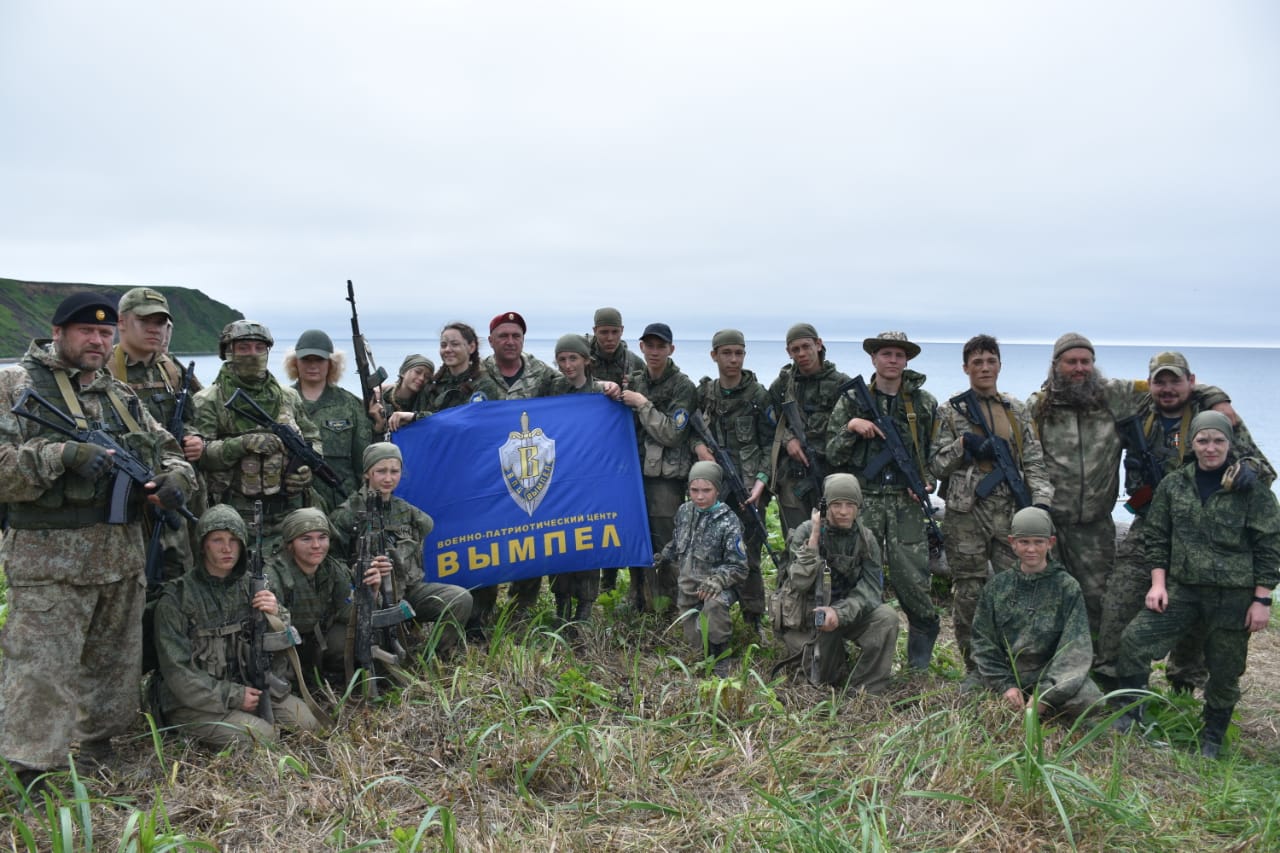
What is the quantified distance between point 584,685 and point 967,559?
3061 mm

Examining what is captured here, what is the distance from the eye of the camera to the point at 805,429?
6.86 metres

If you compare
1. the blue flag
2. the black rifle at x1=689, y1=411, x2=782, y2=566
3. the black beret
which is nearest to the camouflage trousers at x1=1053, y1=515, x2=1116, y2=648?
the black rifle at x1=689, y1=411, x2=782, y2=566

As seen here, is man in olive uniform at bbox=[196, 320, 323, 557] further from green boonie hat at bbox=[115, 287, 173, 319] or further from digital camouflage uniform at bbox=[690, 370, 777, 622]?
digital camouflage uniform at bbox=[690, 370, 777, 622]

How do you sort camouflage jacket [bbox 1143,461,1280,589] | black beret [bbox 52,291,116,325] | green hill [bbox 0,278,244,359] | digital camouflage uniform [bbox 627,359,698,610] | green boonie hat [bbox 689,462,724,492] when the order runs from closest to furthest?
1. black beret [bbox 52,291,116,325]
2. camouflage jacket [bbox 1143,461,1280,589]
3. green boonie hat [bbox 689,462,724,492]
4. digital camouflage uniform [bbox 627,359,698,610]
5. green hill [bbox 0,278,244,359]

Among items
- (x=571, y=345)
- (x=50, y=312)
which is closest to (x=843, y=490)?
(x=571, y=345)

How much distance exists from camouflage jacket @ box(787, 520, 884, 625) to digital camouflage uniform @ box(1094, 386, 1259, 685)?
1.84m

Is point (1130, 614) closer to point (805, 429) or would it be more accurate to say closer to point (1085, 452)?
point (1085, 452)

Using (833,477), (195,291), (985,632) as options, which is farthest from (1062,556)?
(195,291)

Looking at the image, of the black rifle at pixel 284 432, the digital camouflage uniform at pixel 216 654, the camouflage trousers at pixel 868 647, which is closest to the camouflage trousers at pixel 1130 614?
the camouflage trousers at pixel 868 647

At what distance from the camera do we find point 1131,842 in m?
3.72

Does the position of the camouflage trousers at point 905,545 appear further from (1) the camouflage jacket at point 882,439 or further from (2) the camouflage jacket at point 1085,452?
(2) the camouflage jacket at point 1085,452

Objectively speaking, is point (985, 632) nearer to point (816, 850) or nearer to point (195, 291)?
point (816, 850)

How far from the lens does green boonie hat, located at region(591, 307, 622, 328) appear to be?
283 inches

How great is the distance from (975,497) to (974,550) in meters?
0.40
